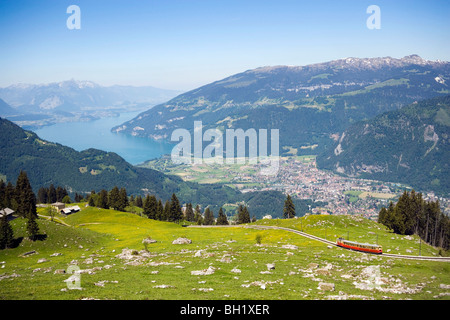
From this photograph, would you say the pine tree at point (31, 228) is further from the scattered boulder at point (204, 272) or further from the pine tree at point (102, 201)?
the pine tree at point (102, 201)

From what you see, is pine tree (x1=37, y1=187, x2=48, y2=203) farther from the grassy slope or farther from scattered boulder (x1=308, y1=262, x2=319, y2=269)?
scattered boulder (x1=308, y1=262, x2=319, y2=269)

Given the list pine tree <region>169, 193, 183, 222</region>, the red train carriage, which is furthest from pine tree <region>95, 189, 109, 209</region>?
the red train carriage

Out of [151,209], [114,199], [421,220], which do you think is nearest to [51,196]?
[114,199]

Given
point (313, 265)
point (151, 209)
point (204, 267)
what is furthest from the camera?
point (151, 209)

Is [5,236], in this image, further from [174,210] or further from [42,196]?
[42,196]
